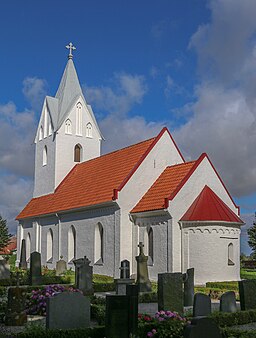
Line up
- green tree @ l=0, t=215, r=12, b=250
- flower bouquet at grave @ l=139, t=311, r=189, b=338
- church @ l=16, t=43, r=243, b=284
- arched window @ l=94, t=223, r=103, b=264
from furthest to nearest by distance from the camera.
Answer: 1. green tree @ l=0, t=215, r=12, b=250
2. arched window @ l=94, t=223, r=103, b=264
3. church @ l=16, t=43, r=243, b=284
4. flower bouquet at grave @ l=139, t=311, r=189, b=338

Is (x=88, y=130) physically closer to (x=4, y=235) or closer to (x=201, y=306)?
(x=201, y=306)

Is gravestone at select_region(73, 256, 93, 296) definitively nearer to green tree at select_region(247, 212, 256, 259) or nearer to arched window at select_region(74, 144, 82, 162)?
arched window at select_region(74, 144, 82, 162)

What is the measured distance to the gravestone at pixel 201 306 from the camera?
11.9 metres

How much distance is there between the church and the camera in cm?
2320

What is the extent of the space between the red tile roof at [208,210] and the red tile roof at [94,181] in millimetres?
4030

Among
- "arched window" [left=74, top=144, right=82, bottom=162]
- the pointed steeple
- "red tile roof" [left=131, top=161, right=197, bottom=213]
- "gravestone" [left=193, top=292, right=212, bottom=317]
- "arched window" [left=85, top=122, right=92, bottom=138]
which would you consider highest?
the pointed steeple

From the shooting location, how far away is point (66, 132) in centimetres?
3547

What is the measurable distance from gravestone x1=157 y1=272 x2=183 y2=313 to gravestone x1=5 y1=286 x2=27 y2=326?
141 inches

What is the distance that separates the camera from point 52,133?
3584 cm

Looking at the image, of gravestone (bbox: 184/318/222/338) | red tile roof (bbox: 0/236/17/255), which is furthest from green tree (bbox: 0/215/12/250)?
gravestone (bbox: 184/318/222/338)

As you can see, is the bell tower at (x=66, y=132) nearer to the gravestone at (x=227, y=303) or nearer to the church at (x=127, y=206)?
the church at (x=127, y=206)

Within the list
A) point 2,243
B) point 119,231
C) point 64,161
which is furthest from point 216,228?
point 2,243

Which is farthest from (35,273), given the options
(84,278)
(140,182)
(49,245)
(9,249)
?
(9,249)

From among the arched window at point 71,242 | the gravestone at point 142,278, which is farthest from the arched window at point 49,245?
the gravestone at point 142,278
